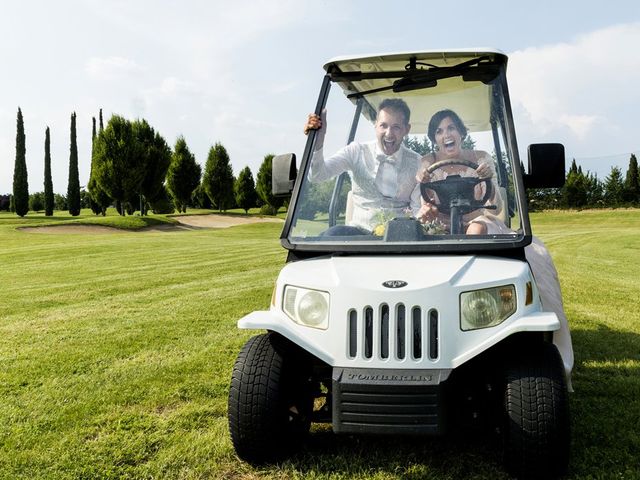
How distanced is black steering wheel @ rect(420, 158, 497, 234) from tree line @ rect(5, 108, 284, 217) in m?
39.3

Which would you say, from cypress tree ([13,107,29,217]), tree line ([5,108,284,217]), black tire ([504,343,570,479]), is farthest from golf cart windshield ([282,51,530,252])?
cypress tree ([13,107,29,217])

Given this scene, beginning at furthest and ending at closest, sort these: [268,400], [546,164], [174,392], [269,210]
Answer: [269,210] → [174,392] → [546,164] → [268,400]

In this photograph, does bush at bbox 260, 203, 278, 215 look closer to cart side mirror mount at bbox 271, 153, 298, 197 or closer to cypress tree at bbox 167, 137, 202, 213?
cypress tree at bbox 167, 137, 202, 213

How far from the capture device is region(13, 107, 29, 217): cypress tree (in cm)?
4531

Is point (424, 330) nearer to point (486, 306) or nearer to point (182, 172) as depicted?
point (486, 306)

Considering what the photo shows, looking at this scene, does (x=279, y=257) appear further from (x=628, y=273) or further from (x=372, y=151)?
(x=372, y=151)

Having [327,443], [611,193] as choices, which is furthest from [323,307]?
[611,193]

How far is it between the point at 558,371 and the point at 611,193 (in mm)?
67552

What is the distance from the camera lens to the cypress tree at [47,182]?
48.5m

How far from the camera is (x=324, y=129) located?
3.73 metres

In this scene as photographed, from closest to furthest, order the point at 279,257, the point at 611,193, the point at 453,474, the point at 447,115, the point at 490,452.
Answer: the point at 453,474
the point at 490,452
the point at 447,115
the point at 279,257
the point at 611,193

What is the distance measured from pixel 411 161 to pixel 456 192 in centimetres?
34

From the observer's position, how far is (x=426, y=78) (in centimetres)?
365

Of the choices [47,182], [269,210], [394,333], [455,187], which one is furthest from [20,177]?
[394,333]
